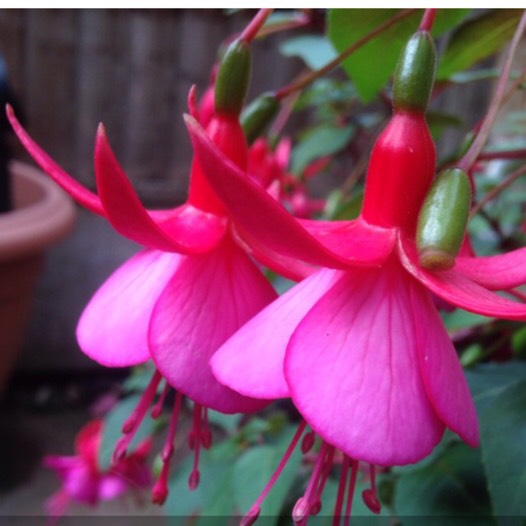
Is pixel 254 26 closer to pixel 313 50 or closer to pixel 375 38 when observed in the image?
pixel 375 38

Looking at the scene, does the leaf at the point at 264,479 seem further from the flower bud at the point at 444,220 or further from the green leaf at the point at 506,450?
the flower bud at the point at 444,220

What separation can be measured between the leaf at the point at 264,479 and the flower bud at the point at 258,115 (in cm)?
24

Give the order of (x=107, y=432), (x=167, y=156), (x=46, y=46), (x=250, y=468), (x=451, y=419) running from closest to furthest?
1. (x=451, y=419)
2. (x=250, y=468)
3. (x=107, y=432)
4. (x=46, y=46)
5. (x=167, y=156)

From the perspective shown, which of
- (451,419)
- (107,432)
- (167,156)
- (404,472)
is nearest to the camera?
(451,419)

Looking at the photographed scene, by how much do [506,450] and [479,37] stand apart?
28 centimetres

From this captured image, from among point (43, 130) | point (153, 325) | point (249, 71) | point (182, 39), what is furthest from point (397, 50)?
point (43, 130)

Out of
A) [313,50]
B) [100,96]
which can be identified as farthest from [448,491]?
[100,96]

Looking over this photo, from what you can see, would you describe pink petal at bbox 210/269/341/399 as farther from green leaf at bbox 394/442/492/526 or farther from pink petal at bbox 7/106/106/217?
green leaf at bbox 394/442/492/526

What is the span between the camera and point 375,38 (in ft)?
1.34

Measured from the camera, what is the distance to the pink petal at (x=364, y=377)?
Answer: 8.4 inches

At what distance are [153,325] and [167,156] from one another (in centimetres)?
154

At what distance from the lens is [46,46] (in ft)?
5.15

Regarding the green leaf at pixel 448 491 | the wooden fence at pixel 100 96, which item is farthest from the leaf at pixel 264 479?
the wooden fence at pixel 100 96

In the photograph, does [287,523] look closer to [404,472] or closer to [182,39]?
[404,472]
